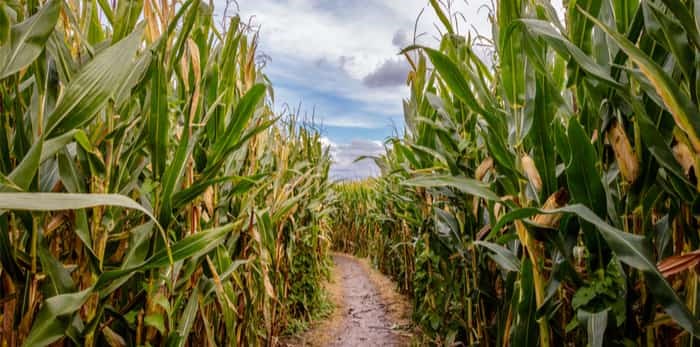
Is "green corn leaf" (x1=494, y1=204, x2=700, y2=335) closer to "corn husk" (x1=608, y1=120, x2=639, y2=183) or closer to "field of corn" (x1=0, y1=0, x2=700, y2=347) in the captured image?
"field of corn" (x1=0, y1=0, x2=700, y2=347)

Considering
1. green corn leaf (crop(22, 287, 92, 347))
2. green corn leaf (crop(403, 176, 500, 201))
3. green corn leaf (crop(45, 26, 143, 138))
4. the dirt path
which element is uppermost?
green corn leaf (crop(45, 26, 143, 138))

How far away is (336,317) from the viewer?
4.05 m

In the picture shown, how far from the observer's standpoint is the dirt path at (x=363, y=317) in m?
3.31

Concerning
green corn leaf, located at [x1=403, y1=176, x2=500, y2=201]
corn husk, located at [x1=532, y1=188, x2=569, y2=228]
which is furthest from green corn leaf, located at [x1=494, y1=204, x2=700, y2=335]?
green corn leaf, located at [x1=403, y1=176, x2=500, y2=201]

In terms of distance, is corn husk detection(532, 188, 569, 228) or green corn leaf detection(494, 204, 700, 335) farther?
corn husk detection(532, 188, 569, 228)

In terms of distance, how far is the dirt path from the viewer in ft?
10.9

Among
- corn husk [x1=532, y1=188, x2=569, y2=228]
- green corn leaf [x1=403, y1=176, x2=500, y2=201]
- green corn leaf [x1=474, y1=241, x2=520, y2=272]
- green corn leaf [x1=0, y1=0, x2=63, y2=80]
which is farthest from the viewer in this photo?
green corn leaf [x1=474, y1=241, x2=520, y2=272]

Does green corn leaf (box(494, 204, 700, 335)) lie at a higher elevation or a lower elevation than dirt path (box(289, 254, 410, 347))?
higher

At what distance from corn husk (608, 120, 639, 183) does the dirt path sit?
2.66 metres

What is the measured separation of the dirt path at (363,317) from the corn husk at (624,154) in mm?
2663

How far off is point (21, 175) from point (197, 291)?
0.67 metres

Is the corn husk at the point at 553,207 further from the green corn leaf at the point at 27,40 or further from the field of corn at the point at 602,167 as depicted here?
the green corn leaf at the point at 27,40

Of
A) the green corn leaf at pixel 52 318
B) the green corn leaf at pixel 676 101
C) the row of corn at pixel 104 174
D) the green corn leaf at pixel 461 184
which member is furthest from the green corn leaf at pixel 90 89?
the green corn leaf at pixel 676 101

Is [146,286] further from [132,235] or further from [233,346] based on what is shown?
[233,346]
